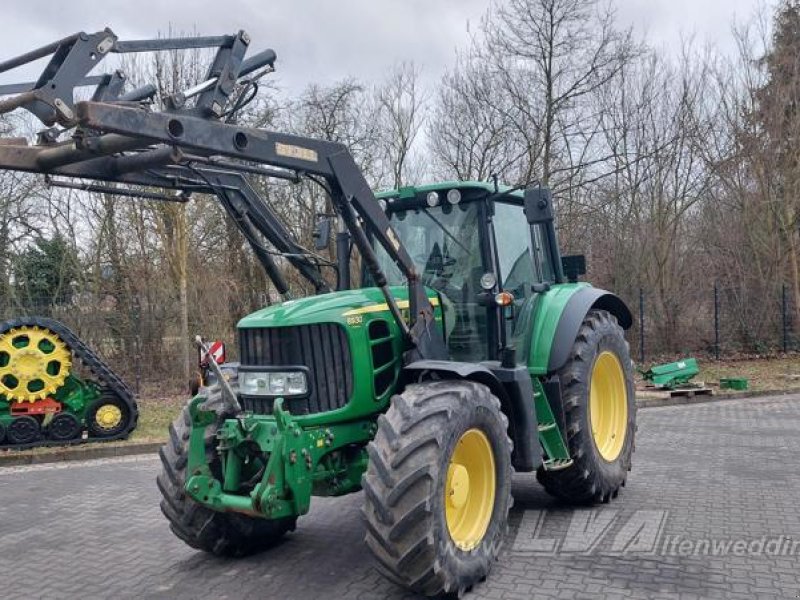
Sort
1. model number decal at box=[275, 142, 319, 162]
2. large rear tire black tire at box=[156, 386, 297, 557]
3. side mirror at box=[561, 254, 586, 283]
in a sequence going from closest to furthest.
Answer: model number decal at box=[275, 142, 319, 162] → large rear tire black tire at box=[156, 386, 297, 557] → side mirror at box=[561, 254, 586, 283]

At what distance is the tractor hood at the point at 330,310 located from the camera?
4973mm

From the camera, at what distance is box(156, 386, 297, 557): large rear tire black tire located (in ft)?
16.6

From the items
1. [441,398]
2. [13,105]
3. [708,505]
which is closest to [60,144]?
[13,105]

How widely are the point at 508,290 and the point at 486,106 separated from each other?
522 inches

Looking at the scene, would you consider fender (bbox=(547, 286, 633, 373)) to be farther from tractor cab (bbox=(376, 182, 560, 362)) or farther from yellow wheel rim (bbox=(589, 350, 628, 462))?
yellow wheel rim (bbox=(589, 350, 628, 462))

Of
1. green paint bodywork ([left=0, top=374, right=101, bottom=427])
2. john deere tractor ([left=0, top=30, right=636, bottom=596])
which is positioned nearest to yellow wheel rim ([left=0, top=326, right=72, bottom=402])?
green paint bodywork ([left=0, top=374, right=101, bottom=427])

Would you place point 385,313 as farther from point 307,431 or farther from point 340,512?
point 340,512

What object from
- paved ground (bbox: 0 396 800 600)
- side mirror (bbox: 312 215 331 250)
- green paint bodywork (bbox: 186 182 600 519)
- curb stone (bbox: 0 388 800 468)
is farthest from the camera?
curb stone (bbox: 0 388 800 468)

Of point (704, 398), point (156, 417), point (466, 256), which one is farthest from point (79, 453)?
point (704, 398)

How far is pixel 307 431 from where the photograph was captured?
4719mm

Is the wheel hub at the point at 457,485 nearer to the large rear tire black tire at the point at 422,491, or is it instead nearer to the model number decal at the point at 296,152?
the large rear tire black tire at the point at 422,491

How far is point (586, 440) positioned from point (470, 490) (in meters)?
1.49

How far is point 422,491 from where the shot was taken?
4148 mm

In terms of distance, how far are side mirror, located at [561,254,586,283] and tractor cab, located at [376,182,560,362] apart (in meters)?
0.93
